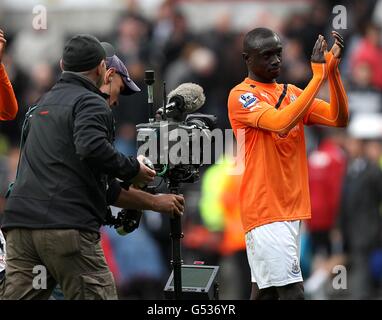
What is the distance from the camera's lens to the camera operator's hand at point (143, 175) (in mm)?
6262

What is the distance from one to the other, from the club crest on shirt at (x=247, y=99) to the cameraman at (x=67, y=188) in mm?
806

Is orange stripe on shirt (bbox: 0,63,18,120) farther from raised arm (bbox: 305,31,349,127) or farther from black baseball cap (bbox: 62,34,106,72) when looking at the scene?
raised arm (bbox: 305,31,349,127)

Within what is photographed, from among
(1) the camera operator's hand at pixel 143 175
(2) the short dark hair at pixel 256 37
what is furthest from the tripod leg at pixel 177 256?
(2) the short dark hair at pixel 256 37

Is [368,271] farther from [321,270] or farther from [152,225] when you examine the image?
[152,225]

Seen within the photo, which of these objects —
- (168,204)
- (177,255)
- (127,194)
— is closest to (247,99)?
(168,204)

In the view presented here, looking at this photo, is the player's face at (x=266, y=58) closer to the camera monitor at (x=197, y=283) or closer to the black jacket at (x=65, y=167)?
the black jacket at (x=65, y=167)

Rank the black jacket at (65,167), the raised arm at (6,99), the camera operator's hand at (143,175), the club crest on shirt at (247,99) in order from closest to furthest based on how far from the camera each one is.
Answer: the black jacket at (65,167)
the camera operator's hand at (143,175)
the club crest on shirt at (247,99)
the raised arm at (6,99)

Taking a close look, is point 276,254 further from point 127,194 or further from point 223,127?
point 223,127

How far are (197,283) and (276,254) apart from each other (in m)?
0.56

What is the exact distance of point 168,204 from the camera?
6.56m

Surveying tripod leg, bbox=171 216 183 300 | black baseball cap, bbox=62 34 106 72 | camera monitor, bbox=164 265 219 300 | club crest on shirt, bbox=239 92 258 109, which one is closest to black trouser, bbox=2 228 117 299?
tripod leg, bbox=171 216 183 300

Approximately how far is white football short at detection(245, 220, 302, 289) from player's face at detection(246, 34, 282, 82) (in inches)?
37.1

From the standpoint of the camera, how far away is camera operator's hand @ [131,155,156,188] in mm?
6262

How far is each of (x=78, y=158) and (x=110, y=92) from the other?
703 millimetres
